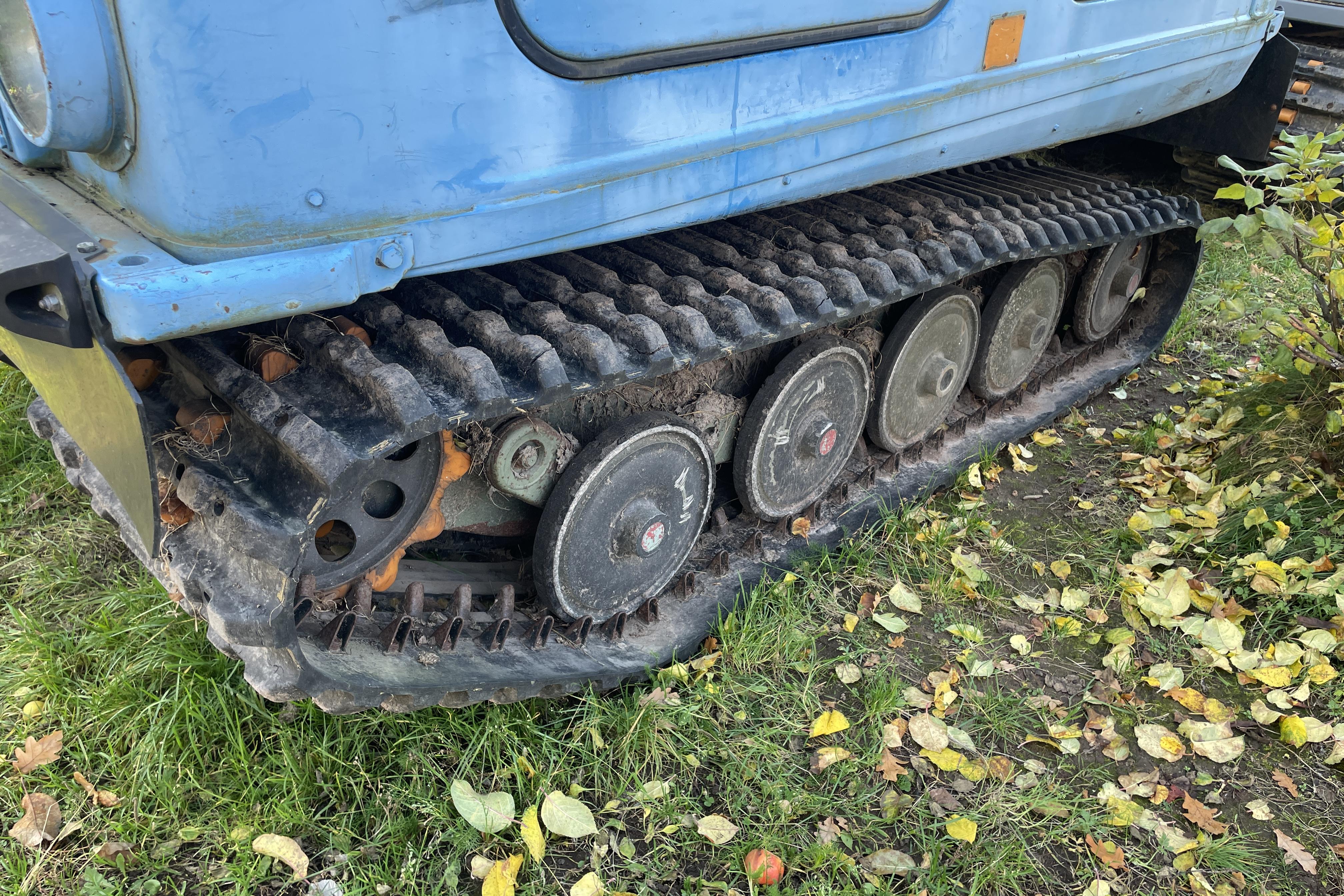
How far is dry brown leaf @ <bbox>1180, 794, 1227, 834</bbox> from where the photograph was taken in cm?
237

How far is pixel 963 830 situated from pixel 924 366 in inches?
61.7

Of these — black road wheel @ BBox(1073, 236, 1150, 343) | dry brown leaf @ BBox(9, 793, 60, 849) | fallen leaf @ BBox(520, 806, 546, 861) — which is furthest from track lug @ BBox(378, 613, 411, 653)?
black road wheel @ BBox(1073, 236, 1150, 343)

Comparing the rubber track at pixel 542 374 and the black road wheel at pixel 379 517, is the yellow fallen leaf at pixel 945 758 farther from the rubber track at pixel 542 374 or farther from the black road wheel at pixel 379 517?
the black road wheel at pixel 379 517

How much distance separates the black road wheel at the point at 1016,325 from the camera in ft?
11.5

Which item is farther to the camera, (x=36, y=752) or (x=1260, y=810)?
(x=1260, y=810)

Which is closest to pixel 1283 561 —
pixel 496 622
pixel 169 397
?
pixel 496 622

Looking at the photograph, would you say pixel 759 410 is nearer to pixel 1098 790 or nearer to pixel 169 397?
pixel 1098 790

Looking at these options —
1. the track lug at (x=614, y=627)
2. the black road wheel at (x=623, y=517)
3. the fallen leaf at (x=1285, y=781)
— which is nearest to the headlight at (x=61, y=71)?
the black road wheel at (x=623, y=517)

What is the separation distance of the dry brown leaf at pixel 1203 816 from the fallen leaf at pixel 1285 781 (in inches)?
9.2

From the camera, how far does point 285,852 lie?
2098 millimetres

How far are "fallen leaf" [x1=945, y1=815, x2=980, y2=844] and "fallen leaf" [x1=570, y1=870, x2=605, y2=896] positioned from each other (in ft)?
2.62

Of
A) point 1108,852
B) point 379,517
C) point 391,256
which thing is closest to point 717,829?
point 1108,852

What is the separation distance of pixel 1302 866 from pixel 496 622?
6.38 ft

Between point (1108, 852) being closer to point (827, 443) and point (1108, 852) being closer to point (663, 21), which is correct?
point (827, 443)
